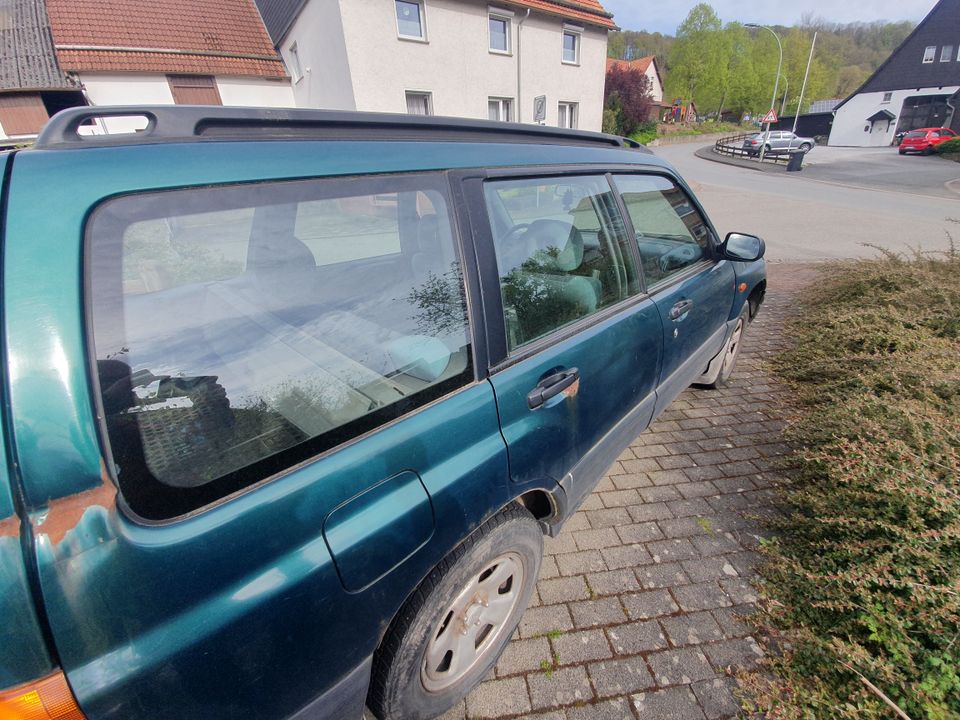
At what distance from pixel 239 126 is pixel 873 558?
2.81 meters

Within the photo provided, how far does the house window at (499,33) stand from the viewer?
15.1 metres

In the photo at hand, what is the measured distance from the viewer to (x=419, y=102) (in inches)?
551

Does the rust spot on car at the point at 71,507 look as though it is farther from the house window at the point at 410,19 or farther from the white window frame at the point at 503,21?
the white window frame at the point at 503,21

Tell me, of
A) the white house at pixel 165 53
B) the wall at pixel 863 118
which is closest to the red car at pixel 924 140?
the wall at pixel 863 118

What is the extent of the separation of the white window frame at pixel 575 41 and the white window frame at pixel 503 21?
2.43 metres

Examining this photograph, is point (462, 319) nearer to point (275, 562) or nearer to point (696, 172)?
point (275, 562)

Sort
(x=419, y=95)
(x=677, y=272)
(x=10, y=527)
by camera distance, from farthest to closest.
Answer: (x=419, y=95)
(x=677, y=272)
(x=10, y=527)

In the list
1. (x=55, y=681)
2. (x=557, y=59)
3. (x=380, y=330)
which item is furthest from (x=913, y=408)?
(x=557, y=59)

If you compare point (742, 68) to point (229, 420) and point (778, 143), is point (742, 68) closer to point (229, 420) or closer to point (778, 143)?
point (778, 143)

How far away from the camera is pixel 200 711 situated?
0.94 metres

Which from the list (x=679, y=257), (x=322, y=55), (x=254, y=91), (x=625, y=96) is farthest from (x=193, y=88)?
(x=625, y=96)

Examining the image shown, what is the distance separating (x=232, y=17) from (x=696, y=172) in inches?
854

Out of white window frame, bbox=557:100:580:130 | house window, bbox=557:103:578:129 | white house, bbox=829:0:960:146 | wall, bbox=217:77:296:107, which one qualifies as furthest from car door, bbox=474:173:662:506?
white house, bbox=829:0:960:146

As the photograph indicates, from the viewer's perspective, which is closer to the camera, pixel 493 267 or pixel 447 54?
pixel 493 267
